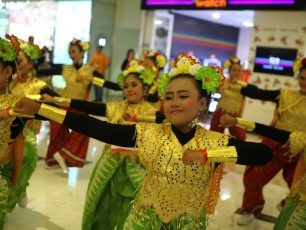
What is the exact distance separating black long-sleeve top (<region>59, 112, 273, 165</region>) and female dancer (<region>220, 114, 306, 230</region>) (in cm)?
58

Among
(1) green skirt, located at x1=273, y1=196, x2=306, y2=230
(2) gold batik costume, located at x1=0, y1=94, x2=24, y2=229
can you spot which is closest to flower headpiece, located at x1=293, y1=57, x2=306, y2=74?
(1) green skirt, located at x1=273, y1=196, x2=306, y2=230

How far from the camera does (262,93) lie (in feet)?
13.3

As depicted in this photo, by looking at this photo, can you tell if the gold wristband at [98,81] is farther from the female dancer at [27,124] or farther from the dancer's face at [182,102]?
the dancer's face at [182,102]

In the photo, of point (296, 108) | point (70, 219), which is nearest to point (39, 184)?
point (70, 219)

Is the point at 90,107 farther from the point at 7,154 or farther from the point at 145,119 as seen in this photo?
the point at 7,154

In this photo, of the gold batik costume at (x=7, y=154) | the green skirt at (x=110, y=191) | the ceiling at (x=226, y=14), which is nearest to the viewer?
the gold batik costume at (x=7, y=154)

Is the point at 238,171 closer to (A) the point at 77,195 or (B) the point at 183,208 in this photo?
(A) the point at 77,195

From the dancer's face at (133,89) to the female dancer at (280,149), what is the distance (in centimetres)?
133

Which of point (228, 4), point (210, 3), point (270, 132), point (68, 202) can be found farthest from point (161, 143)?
point (210, 3)

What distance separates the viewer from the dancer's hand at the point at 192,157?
68.8 inches

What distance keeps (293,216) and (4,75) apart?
6.47 feet

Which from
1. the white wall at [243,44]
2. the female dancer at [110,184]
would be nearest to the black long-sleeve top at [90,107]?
the female dancer at [110,184]

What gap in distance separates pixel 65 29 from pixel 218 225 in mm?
8256

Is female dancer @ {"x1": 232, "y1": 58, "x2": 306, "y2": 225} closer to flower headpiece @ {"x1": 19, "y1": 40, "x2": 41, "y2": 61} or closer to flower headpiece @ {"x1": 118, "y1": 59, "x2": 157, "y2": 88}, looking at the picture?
flower headpiece @ {"x1": 118, "y1": 59, "x2": 157, "y2": 88}
